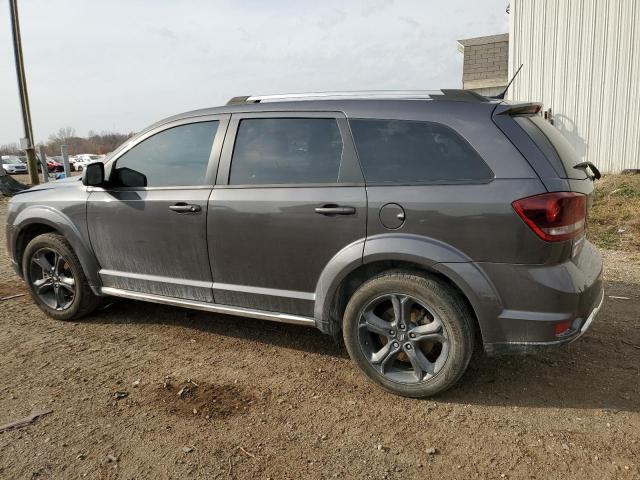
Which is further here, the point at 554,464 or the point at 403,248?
the point at 403,248

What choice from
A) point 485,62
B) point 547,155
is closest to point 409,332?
point 547,155

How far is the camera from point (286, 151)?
11.1ft

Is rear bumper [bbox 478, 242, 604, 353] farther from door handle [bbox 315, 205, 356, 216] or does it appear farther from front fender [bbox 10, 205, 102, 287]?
front fender [bbox 10, 205, 102, 287]

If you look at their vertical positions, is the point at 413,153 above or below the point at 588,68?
below

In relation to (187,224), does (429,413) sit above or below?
below

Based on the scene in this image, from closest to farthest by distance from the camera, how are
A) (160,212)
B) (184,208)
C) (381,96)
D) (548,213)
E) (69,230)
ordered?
(548,213) < (381,96) < (184,208) < (160,212) < (69,230)

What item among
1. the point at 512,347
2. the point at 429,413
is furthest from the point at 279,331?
the point at 512,347

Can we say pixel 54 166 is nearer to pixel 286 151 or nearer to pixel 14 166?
pixel 14 166

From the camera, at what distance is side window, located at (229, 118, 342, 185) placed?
3.25 metres

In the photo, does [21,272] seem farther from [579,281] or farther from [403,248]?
[579,281]

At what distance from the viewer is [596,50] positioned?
Answer: 1137 centimetres

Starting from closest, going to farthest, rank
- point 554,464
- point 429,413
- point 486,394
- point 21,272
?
point 554,464 → point 429,413 → point 486,394 → point 21,272

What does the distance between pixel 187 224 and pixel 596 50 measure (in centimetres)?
1149

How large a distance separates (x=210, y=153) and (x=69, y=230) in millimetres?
1555
